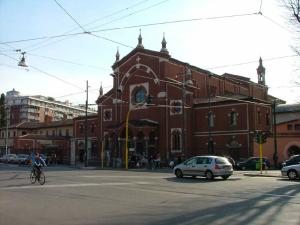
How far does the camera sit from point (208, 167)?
28.2 m

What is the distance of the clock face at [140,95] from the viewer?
6359 centimetres

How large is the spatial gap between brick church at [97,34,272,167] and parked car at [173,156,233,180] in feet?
70.9

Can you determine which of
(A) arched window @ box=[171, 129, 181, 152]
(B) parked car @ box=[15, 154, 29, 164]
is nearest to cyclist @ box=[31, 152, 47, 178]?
(A) arched window @ box=[171, 129, 181, 152]

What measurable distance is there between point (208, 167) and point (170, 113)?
31579 millimetres

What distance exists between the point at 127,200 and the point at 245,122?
128 ft

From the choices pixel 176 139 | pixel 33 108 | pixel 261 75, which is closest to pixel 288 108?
pixel 261 75

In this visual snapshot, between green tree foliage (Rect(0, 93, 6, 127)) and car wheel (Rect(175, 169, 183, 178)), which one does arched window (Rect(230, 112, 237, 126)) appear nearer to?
car wheel (Rect(175, 169, 183, 178))

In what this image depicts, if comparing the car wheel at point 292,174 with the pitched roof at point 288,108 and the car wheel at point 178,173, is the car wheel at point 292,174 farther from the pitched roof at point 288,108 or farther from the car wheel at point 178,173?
the pitched roof at point 288,108

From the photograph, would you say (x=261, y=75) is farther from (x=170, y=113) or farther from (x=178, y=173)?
(x=178, y=173)

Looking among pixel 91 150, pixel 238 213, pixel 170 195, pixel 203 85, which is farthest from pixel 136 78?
pixel 238 213

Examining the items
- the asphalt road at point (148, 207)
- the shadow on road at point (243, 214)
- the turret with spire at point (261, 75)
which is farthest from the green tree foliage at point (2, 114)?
A: the shadow on road at point (243, 214)

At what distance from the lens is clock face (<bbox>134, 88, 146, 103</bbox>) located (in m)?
63.6

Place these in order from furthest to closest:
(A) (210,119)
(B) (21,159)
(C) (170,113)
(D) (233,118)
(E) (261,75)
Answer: (E) (261,75) → (B) (21,159) → (C) (170,113) → (A) (210,119) → (D) (233,118)

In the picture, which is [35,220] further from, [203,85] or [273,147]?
[203,85]
